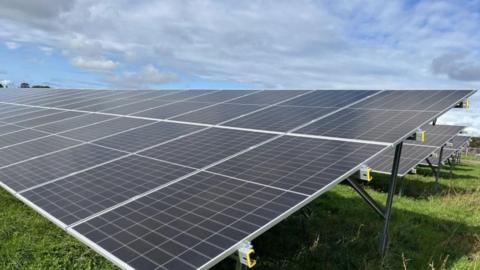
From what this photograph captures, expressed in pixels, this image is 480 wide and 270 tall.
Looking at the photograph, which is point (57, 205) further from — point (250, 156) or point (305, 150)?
point (305, 150)

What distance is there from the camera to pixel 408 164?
1714cm

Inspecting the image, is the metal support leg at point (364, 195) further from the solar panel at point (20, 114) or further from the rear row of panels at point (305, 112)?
the solar panel at point (20, 114)

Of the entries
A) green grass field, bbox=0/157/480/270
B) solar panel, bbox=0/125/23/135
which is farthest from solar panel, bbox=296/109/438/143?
solar panel, bbox=0/125/23/135

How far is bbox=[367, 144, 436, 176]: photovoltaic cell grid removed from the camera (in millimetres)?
15758

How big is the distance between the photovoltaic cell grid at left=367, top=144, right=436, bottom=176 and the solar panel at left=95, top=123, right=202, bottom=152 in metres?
8.92

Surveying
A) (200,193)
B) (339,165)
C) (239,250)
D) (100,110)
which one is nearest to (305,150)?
(339,165)

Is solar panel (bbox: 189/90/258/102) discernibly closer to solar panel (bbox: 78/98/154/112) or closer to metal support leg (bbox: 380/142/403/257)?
solar panel (bbox: 78/98/154/112)

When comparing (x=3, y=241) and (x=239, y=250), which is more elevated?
(x=239, y=250)

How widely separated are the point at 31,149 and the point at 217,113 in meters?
4.68

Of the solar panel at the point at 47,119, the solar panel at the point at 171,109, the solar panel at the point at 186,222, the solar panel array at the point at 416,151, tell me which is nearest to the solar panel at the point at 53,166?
the solar panel at the point at 186,222

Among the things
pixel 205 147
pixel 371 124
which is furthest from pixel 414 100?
pixel 205 147

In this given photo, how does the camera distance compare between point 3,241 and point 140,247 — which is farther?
point 3,241

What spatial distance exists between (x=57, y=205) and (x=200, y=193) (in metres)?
2.09

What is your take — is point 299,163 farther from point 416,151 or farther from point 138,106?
point 416,151
